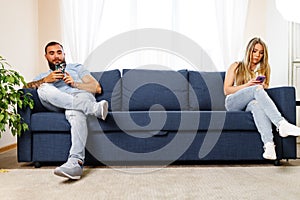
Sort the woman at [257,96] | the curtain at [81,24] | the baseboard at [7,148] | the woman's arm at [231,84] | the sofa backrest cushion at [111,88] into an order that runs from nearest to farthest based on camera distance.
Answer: the woman at [257,96] → the woman's arm at [231,84] → the sofa backrest cushion at [111,88] → the baseboard at [7,148] → the curtain at [81,24]

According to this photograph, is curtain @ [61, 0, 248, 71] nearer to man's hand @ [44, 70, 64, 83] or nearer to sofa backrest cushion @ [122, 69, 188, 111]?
sofa backrest cushion @ [122, 69, 188, 111]

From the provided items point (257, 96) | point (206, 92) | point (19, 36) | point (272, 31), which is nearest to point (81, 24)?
point (19, 36)

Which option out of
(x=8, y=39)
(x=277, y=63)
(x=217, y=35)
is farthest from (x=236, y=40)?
(x=8, y=39)

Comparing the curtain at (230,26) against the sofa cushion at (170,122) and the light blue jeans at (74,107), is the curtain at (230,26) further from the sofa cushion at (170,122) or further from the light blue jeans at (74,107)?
the light blue jeans at (74,107)

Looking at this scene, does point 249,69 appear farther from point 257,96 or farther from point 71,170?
point 71,170

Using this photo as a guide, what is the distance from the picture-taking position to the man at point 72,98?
2.41 m

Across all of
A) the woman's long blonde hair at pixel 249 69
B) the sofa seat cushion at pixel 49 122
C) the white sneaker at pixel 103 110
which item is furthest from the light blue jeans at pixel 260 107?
the sofa seat cushion at pixel 49 122

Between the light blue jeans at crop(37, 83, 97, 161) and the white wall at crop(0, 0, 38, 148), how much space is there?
102 centimetres

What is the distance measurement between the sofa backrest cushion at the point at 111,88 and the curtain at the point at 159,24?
1012mm

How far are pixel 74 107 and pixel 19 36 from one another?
1.72 metres

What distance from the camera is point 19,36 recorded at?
13.1 ft

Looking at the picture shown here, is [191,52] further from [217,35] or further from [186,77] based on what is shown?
[186,77]

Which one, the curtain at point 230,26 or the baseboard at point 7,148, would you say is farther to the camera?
the curtain at point 230,26

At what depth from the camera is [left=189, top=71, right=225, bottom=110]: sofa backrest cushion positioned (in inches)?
137
